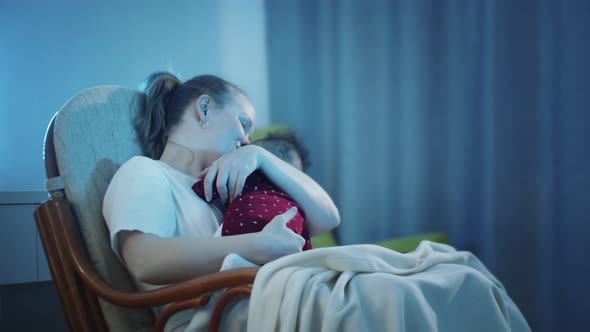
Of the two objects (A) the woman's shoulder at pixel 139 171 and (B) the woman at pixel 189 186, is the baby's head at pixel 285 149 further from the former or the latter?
(A) the woman's shoulder at pixel 139 171

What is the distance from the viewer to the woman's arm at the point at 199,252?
2.93ft

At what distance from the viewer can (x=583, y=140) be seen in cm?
180

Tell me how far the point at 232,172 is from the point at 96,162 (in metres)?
0.34

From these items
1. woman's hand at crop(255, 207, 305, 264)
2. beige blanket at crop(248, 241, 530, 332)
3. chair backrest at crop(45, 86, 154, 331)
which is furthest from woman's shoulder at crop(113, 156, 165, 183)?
beige blanket at crop(248, 241, 530, 332)

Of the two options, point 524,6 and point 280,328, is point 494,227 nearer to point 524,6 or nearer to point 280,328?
point 524,6

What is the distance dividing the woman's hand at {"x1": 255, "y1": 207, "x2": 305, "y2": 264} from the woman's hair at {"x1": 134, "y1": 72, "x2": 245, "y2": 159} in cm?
46

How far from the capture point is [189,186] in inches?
45.2

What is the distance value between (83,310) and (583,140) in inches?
65.8

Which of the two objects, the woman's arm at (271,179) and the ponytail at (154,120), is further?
the ponytail at (154,120)

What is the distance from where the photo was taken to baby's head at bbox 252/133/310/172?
1.34 metres

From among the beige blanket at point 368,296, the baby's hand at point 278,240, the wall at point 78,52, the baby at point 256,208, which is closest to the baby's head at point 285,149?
the baby at point 256,208

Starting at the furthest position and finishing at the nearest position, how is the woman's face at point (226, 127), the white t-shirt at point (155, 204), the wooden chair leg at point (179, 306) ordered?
the woman's face at point (226, 127) < the white t-shirt at point (155, 204) < the wooden chair leg at point (179, 306)

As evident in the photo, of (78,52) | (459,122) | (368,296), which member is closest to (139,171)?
(368,296)

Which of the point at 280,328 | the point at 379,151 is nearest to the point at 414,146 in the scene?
the point at 379,151
